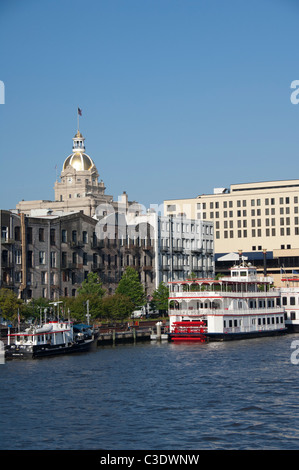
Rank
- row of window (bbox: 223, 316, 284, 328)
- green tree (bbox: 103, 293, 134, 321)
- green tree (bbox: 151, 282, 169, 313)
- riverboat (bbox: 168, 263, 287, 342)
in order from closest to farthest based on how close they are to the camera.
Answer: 1. riverboat (bbox: 168, 263, 287, 342)
2. row of window (bbox: 223, 316, 284, 328)
3. green tree (bbox: 103, 293, 134, 321)
4. green tree (bbox: 151, 282, 169, 313)

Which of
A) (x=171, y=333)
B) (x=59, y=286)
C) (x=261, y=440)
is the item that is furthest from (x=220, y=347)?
(x=261, y=440)

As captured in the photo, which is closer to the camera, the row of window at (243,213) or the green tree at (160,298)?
the green tree at (160,298)

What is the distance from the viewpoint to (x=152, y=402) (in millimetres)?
52406

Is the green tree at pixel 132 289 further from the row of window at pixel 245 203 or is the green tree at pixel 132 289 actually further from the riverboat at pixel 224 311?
the row of window at pixel 245 203

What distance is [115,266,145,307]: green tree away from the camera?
117 metres

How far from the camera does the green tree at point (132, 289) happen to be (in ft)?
382

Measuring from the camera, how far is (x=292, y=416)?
47219 mm

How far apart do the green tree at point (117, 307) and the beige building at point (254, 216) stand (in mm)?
70789

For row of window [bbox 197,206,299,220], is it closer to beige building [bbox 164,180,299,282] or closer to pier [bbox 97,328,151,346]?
beige building [bbox 164,180,299,282]

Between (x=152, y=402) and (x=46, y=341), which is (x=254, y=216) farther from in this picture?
(x=152, y=402)

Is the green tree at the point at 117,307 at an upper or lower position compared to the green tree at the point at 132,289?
lower

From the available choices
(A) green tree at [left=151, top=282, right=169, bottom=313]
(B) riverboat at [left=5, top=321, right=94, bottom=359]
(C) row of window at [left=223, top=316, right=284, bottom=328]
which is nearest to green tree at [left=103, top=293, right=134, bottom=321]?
(A) green tree at [left=151, top=282, right=169, bottom=313]

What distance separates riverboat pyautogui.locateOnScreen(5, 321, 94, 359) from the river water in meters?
1.59

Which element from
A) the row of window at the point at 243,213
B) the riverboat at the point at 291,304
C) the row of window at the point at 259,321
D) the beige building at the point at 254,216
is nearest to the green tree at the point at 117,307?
the row of window at the point at 259,321
